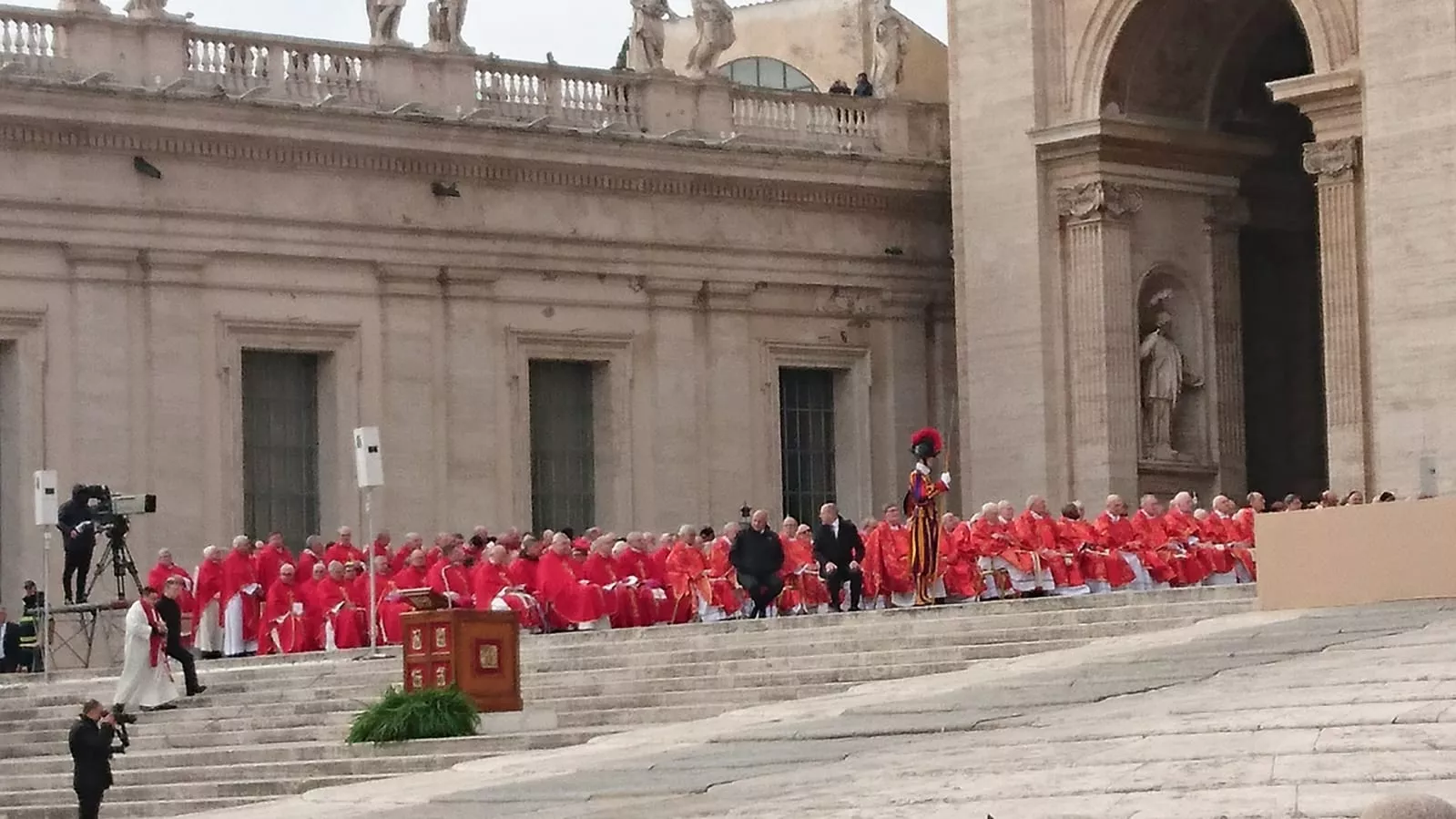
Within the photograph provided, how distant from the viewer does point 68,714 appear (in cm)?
2959

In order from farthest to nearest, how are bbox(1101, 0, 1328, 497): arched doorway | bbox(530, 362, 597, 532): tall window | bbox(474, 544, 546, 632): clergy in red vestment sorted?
bbox(1101, 0, 1328, 497): arched doorway
bbox(530, 362, 597, 532): tall window
bbox(474, 544, 546, 632): clergy in red vestment

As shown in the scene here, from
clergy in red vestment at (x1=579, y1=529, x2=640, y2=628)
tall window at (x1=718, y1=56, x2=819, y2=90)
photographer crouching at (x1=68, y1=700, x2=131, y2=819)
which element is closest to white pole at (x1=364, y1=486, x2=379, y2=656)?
clergy in red vestment at (x1=579, y1=529, x2=640, y2=628)

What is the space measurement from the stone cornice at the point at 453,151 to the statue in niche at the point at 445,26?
1044mm

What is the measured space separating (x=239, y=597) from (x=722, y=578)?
15.6ft

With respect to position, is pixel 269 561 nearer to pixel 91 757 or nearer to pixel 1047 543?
pixel 1047 543

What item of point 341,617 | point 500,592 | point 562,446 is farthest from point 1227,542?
point 562,446

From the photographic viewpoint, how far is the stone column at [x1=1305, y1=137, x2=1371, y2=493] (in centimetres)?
3628

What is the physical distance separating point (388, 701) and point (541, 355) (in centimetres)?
1403

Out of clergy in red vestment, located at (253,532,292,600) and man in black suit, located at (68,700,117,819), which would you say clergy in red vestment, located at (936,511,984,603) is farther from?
man in black suit, located at (68,700,117,819)

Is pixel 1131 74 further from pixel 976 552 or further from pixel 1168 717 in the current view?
pixel 1168 717

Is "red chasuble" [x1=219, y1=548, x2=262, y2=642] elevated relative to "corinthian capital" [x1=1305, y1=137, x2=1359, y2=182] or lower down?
lower down

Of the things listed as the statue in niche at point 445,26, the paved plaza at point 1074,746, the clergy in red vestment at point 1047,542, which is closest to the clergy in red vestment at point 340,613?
the clergy in red vestment at point 1047,542

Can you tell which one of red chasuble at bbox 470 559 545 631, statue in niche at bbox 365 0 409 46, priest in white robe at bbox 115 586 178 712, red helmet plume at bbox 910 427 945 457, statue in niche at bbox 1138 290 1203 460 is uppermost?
statue in niche at bbox 365 0 409 46

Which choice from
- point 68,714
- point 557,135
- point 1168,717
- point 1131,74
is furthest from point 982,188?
point 1168,717
